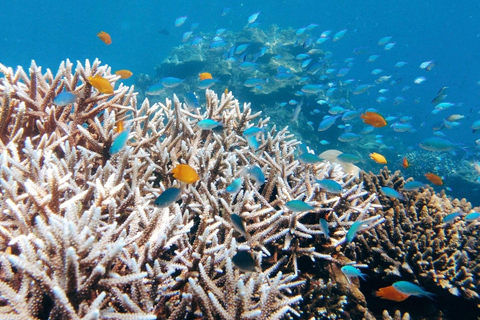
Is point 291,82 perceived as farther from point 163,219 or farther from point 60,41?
point 60,41

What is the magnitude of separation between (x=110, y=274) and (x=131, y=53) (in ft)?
253

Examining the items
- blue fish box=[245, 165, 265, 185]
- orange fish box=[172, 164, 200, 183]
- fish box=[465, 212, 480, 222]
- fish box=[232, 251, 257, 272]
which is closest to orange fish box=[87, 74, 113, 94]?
orange fish box=[172, 164, 200, 183]

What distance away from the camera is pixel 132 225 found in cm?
195

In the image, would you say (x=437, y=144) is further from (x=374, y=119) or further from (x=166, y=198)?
(x=166, y=198)

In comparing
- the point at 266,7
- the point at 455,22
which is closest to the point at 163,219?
the point at 266,7

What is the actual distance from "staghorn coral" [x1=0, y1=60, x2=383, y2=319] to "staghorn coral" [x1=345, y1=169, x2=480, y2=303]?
0.44m

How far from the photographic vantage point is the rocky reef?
1447 mm

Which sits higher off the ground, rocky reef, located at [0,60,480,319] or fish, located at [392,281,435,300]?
rocky reef, located at [0,60,480,319]

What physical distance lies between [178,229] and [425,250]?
322 cm

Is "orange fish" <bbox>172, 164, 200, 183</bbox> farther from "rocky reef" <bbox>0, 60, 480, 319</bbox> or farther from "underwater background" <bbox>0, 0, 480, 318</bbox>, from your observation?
"underwater background" <bbox>0, 0, 480, 318</bbox>

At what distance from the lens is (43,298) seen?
1.43m

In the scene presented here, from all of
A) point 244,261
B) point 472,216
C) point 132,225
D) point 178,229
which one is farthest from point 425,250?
point 132,225

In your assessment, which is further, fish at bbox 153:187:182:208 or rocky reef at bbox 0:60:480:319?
fish at bbox 153:187:182:208

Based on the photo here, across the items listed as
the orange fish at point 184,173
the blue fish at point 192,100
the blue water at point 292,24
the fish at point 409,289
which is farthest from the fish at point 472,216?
the blue water at point 292,24
